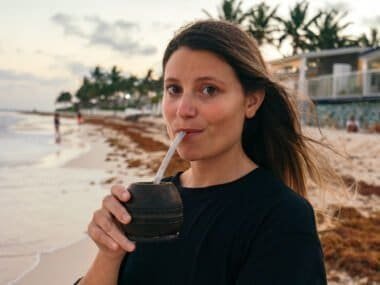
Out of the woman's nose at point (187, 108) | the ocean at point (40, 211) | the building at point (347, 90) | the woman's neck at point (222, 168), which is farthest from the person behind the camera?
the building at point (347, 90)

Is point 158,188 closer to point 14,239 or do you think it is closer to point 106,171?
point 14,239

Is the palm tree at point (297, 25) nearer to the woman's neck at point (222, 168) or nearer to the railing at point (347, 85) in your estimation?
the railing at point (347, 85)

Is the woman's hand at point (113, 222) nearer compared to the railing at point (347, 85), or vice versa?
the woman's hand at point (113, 222)

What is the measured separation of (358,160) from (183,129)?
12684 millimetres

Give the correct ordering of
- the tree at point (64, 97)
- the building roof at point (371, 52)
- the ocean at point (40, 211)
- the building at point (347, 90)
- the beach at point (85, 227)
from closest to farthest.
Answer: the beach at point (85, 227), the ocean at point (40, 211), the building at point (347, 90), the building roof at point (371, 52), the tree at point (64, 97)

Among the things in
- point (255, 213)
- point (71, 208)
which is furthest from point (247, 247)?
point (71, 208)

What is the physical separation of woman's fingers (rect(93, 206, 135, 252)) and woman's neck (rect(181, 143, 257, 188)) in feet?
1.67

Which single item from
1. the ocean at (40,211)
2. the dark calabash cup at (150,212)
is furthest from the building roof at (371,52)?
the dark calabash cup at (150,212)

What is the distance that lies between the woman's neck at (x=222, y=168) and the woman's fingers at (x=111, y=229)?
1.67 ft

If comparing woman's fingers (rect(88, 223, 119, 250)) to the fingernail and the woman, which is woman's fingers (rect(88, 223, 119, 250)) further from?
the fingernail

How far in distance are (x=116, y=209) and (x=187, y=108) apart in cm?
45

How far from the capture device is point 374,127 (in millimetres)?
17672

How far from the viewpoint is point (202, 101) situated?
1.59 metres

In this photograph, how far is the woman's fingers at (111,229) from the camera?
133 cm
